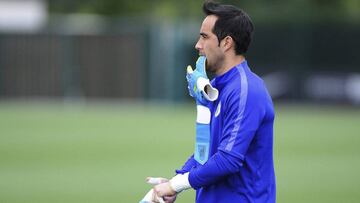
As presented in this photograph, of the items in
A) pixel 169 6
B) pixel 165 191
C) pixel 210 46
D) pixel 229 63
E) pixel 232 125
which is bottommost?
pixel 169 6

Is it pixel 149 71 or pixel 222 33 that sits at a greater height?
pixel 222 33

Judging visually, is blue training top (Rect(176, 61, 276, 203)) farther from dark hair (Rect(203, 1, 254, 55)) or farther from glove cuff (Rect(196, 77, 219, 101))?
dark hair (Rect(203, 1, 254, 55))

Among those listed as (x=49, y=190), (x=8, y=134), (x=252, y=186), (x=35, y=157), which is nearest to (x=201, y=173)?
(x=252, y=186)

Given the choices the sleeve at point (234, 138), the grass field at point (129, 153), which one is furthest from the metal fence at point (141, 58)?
the sleeve at point (234, 138)

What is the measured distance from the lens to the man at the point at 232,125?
5.62 m

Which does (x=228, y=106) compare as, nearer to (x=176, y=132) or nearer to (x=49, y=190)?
(x=49, y=190)

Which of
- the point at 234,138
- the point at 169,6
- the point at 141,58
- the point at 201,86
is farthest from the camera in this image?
the point at 169,6

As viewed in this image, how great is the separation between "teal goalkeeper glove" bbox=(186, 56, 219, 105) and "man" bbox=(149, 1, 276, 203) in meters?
0.05

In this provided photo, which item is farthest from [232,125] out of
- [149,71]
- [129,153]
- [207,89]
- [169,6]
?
[169,6]

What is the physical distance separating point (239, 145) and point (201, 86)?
467mm

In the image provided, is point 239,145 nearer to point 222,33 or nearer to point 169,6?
point 222,33

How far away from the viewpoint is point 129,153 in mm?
17703

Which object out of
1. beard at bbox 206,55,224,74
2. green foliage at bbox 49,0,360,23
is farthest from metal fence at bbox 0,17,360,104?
beard at bbox 206,55,224,74

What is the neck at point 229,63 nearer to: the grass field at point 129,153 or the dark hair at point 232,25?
the dark hair at point 232,25
